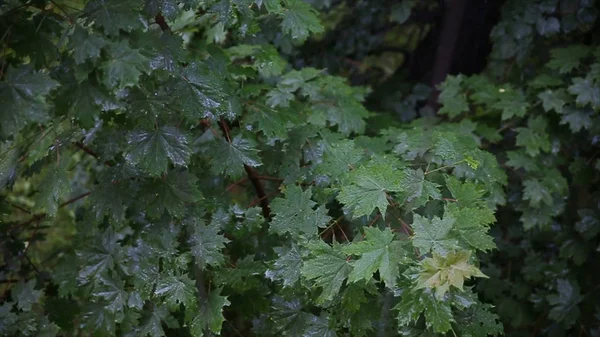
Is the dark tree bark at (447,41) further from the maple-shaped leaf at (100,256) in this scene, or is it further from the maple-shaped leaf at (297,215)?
the maple-shaped leaf at (100,256)

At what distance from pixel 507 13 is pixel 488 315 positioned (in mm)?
1619

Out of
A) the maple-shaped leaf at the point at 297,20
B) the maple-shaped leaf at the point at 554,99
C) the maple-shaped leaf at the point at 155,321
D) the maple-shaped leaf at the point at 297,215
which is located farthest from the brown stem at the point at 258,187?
the maple-shaped leaf at the point at 554,99

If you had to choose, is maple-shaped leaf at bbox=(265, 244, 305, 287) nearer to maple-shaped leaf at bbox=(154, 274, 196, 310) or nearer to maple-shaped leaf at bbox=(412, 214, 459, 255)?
maple-shaped leaf at bbox=(154, 274, 196, 310)

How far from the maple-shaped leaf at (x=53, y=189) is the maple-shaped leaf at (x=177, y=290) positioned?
314 millimetres

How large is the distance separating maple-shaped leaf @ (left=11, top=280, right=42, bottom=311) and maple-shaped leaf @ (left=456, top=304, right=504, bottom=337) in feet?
4.02

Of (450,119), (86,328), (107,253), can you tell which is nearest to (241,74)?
(107,253)

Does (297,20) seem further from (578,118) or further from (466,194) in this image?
(578,118)

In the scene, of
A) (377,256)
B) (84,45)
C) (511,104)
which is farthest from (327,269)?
(511,104)

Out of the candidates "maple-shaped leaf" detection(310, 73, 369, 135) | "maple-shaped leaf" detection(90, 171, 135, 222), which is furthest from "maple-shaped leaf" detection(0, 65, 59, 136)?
"maple-shaped leaf" detection(310, 73, 369, 135)

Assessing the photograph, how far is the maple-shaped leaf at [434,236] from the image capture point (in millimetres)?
1334

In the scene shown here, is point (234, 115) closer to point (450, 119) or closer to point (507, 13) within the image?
point (450, 119)

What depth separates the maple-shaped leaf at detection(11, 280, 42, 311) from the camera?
6.16 feet

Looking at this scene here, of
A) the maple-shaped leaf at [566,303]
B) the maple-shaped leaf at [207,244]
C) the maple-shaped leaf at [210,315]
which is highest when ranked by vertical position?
the maple-shaped leaf at [207,244]

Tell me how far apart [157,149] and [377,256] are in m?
0.58
